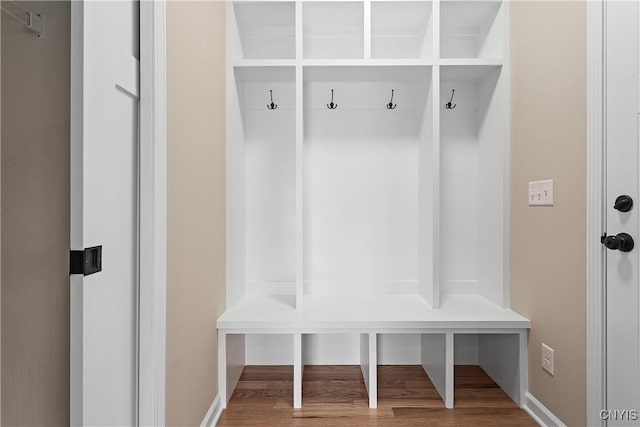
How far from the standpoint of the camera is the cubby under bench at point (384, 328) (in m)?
1.88

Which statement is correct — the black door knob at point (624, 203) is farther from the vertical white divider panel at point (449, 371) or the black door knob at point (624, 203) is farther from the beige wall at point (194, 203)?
the beige wall at point (194, 203)

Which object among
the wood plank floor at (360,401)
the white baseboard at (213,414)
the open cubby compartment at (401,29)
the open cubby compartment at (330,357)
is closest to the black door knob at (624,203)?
the wood plank floor at (360,401)

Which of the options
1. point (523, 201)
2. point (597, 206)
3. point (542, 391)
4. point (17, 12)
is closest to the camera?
point (17, 12)

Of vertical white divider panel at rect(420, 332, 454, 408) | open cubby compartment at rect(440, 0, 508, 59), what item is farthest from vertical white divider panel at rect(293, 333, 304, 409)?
open cubby compartment at rect(440, 0, 508, 59)

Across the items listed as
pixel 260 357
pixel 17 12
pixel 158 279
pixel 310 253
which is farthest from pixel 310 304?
pixel 17 12

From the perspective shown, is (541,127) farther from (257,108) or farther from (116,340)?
(116,340)

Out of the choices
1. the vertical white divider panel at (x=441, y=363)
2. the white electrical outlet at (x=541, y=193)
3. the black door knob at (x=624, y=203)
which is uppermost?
the white electrical outlet at (x=541, y=193)

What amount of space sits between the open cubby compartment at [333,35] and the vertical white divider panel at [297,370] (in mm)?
1752

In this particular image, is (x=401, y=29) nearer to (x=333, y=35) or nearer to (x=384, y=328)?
(x=333, y=35)

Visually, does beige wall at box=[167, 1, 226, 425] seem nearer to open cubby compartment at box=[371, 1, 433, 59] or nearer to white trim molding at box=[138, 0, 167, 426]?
white trim molding at box=[138, 0, 167, 426]

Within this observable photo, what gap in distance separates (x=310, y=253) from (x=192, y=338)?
1.09 meters

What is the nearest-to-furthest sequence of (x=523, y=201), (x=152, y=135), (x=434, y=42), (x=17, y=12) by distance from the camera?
(x=17, y=12) → (x=152, y=135) → (x=523, y=201) → (x=434, y=42)

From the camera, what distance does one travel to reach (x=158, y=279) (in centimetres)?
121

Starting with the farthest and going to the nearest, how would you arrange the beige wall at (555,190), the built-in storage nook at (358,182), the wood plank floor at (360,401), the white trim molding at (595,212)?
1. the built-in storage nook at (358,182)
2. the wood plank floor at (360,401)
3. the beige wall at (555,190)
4. the white trim molding at (595,212)
